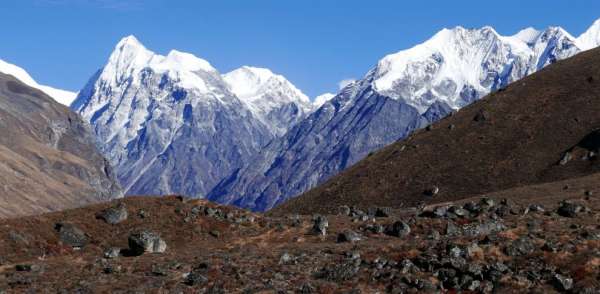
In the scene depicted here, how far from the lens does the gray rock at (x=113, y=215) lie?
186ft

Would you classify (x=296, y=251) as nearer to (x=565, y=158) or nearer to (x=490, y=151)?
(x=565, y=158)

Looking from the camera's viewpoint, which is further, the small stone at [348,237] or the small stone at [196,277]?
the small stone at [348,237]

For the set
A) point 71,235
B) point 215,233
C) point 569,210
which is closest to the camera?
point 71,235

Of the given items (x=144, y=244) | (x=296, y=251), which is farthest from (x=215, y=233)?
(x=296, y=251)

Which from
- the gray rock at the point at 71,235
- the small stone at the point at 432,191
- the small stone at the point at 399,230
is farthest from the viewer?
the small stone at the point at 432,191

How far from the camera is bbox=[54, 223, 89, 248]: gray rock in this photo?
52188mm

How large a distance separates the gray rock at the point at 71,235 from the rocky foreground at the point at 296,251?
0.11m

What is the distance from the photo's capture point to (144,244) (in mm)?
47031

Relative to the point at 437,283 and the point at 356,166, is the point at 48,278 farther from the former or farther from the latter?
the point at 356,166

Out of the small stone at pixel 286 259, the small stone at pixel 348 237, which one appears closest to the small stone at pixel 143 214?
the small stone at pixel 348 237

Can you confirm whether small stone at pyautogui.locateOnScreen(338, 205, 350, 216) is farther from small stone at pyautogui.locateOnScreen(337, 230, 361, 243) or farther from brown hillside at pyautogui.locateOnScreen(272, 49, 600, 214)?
brown hillside at pyautogui.locateOnScreen(272, 49, 600, 214)

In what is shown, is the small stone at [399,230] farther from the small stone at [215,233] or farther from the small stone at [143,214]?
the small stone at [143,214]

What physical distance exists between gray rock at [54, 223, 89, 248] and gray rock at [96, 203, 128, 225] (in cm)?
304

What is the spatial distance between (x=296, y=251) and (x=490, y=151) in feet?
312
